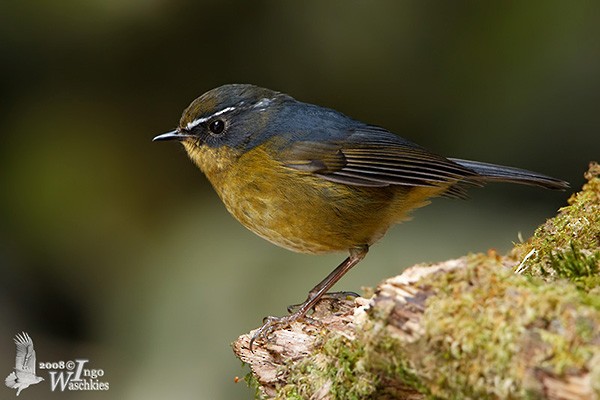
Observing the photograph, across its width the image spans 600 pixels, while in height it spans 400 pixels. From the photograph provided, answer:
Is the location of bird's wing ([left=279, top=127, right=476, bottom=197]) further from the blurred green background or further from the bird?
the bird

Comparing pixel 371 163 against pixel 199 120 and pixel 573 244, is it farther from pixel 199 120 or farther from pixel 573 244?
pixel 573 244

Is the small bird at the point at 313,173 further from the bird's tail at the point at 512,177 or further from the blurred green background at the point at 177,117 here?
the blurred green background at the point at 177,117

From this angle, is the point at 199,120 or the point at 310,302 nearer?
the point at 310,302

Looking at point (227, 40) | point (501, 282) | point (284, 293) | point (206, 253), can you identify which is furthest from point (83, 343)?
point (501, 282)

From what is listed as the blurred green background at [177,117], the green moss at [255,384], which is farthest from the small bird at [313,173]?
the blurred green background at [177,117]

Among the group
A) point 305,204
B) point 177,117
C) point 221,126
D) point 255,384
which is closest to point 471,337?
point 255,384

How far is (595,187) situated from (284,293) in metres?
2.85

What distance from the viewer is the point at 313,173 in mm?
4145

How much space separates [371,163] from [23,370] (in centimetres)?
319

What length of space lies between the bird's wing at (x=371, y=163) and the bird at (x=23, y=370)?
2.83 m

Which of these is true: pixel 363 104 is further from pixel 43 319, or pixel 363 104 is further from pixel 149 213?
pixel 43 319

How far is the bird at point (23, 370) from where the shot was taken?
19.0 feet

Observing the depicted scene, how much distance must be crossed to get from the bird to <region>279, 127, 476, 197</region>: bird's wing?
9.28ft

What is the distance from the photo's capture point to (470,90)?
22.1 ft
